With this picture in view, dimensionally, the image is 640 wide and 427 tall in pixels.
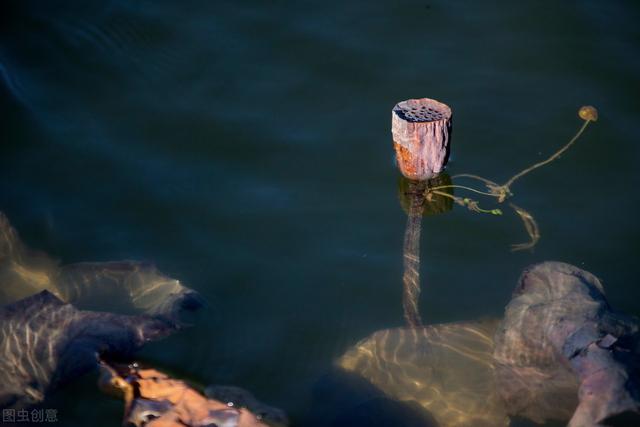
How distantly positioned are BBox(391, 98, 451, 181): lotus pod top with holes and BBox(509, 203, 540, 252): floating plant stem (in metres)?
0.99

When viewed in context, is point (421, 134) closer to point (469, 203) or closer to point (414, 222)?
point (414, 222)

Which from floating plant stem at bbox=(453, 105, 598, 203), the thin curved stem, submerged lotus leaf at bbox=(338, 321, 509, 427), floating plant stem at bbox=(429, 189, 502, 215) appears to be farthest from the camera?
the thin curved stem

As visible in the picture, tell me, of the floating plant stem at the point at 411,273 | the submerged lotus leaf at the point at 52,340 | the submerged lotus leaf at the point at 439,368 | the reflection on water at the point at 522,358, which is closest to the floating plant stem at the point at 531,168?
the floating plant stem at the point at 411,273

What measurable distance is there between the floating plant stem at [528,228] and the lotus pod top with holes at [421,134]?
99cm

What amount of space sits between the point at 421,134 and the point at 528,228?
1.46m

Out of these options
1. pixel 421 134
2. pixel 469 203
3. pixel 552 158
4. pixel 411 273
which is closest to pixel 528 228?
pixel 469 203

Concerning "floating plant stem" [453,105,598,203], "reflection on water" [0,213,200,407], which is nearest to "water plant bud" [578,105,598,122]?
"floating plant stem" [453,105,598,203]

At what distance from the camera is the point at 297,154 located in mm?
6082

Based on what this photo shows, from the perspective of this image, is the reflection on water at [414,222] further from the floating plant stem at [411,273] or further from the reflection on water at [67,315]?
the reflection on water at [67,315]

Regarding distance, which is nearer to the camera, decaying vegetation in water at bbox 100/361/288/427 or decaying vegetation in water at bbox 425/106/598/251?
decaying vegetation in water at bbox 100/361/288/427

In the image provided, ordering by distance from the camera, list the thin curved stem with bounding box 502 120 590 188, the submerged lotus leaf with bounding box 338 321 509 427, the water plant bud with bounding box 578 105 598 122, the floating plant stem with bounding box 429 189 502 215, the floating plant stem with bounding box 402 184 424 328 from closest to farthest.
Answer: the submerged lotus leaf with bounding box 338 321 509 427 → the floating plant stem with bounding box 402 184 424 328 → the floating plant stem with bounding box 429 189 502 215 → the thin curved stem with bounding box 502 120 590 188 → the water plant bud with bounding box 578 105 598 122

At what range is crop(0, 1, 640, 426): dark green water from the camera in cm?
500

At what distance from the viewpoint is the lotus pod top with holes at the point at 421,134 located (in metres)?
4.62

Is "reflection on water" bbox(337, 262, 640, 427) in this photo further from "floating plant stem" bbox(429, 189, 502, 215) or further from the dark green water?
"floating plant stem" bbox(429, 189, 502, 215)
